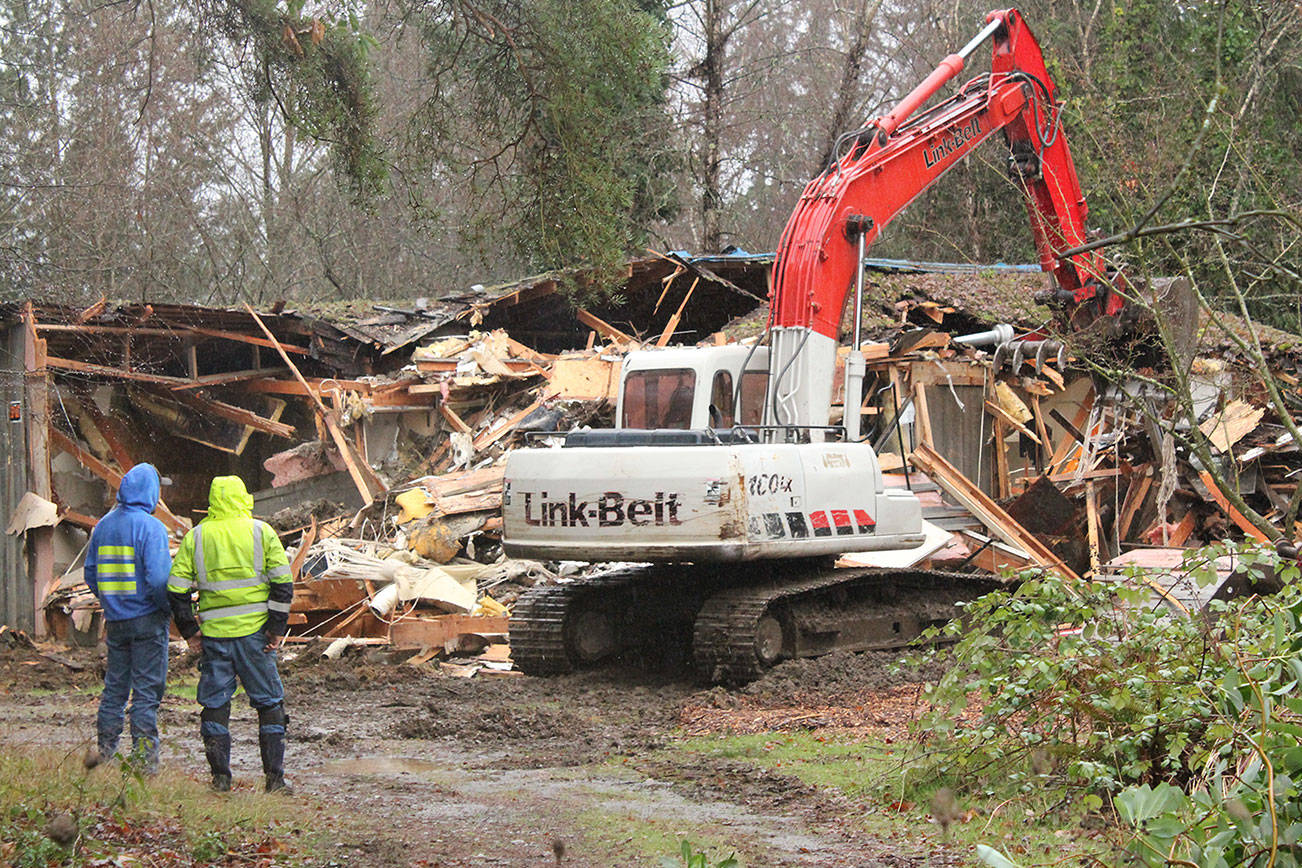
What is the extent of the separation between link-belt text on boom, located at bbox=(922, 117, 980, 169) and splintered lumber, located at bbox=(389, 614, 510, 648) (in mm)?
5722

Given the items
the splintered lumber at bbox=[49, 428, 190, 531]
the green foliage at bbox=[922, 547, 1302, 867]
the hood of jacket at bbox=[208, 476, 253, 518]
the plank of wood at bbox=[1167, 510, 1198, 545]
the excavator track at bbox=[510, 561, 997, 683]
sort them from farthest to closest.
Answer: the splintered lumber at bbox=[49, 428, 190, 531]
the plank of wood at bbox=[1167, 510, 1198, 545]
the excavator track at bbox=[510, 561, 997, 683]
the hood of jacket at bbox=[208, 476, 253, 518]
the green foliage at bbox=[922, 547, 1302, 867]

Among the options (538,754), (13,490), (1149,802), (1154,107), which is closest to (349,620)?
(13,490)

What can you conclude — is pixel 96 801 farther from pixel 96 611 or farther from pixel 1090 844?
pixel 96 611

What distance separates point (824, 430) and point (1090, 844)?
577cm

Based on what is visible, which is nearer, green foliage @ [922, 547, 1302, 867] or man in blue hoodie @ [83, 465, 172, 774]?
green foliage @ [922, 547, 1302, 867]

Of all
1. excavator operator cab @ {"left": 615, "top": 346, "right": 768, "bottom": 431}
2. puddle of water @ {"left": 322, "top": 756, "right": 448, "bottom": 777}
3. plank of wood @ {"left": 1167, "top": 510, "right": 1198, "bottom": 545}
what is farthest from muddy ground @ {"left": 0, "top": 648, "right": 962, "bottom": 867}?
plank of wood @ {"left": 1167, "top": 510, "right": 1198, "bottom": 545}

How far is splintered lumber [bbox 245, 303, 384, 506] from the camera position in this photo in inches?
663

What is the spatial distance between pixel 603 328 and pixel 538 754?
37.9 feet

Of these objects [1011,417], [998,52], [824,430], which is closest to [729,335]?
[1011,417]

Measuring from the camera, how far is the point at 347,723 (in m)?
9.62

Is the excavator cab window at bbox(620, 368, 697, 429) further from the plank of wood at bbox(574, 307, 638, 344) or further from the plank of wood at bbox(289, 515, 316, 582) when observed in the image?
the plank of wood at bbox(574, 307, 638, 344)

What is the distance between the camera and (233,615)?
705 centimetres

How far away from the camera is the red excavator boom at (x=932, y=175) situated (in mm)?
10594

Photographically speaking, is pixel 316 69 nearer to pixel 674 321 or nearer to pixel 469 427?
pixel 469 427
